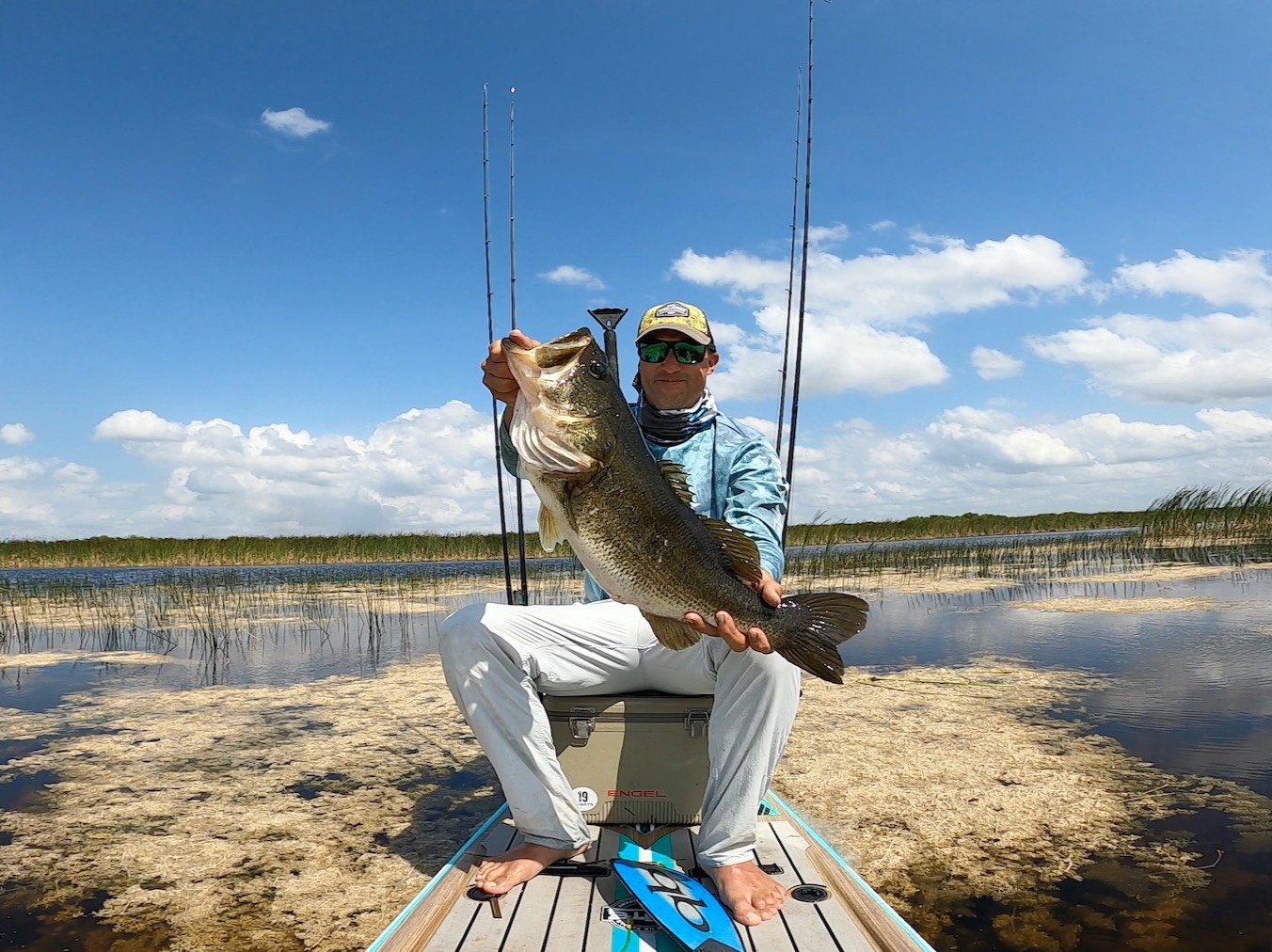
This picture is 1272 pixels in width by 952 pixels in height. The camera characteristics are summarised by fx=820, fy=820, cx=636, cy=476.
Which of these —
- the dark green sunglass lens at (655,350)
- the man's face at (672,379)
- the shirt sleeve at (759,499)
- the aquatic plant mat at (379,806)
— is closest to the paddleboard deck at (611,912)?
the aquatic plant mat at (379,806)

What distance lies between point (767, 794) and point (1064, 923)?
130cm

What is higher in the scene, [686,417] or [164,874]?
[686,417]

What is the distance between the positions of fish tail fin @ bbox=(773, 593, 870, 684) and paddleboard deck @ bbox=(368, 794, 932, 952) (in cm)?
78

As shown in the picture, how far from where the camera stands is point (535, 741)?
316 cm

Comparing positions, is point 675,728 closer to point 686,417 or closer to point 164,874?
point 686,417

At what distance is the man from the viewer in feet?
9.68

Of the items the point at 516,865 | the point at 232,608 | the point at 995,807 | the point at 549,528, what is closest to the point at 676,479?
the point at 549,528

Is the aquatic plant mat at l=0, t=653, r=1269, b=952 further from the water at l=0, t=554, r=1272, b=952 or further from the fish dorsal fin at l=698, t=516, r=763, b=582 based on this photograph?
the fish dorsal fin at l=698, t=516, r=763, b=582

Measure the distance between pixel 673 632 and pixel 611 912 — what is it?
0.95 metres

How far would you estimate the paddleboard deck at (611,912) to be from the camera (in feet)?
8.34

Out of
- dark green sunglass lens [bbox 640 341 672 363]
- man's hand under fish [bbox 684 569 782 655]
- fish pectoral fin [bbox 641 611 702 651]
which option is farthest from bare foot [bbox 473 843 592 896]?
dark green sunglass lens [bbox 640 341 672 363]

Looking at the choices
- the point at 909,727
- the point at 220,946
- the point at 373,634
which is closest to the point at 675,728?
the point at 220,946

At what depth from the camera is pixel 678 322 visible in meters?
3.70

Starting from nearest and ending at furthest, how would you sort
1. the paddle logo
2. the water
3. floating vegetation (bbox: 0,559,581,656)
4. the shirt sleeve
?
1. the paddle logo
2. the water
3. the shirt sleeve
4. floating vegetation (bbox: 0,559,581,656)
